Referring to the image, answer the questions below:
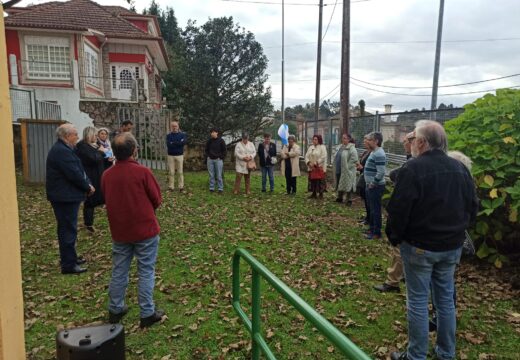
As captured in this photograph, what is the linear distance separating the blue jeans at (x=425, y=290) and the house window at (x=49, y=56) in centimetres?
2180

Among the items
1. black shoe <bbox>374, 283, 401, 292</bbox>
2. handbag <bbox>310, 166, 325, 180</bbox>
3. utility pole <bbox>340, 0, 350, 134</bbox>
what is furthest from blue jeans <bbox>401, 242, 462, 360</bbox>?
utility pole <bbox>340, 0, 350, 134</bbox>

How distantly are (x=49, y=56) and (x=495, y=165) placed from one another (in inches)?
907

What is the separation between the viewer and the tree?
19.9 meters

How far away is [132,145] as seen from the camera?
404 centimetres

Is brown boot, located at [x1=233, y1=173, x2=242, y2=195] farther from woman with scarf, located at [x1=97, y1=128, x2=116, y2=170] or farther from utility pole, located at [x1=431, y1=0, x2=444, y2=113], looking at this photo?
utility pole, located at [x1=431, y1=0, x2=444, y2=113]

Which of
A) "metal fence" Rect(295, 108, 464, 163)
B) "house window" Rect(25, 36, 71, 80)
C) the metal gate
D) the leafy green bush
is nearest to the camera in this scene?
the leafy green bush

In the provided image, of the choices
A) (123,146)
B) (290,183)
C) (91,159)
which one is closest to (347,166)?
(290,183)

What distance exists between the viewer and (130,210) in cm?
398

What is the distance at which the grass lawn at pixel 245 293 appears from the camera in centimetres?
407

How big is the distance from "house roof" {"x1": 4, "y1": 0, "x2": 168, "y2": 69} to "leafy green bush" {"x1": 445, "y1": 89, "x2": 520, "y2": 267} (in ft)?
69.6

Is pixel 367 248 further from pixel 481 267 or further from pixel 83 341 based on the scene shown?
pixel 83 341

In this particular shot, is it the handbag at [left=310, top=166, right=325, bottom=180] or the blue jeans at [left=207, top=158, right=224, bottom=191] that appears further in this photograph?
the blue jeans at [left=207, top=158, right=224, bottom=191]

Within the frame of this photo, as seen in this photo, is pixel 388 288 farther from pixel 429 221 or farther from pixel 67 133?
pixel 67 133

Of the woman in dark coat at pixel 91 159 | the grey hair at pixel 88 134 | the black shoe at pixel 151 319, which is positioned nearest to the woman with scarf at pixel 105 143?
the woman in dark coat at pixel 91 159
